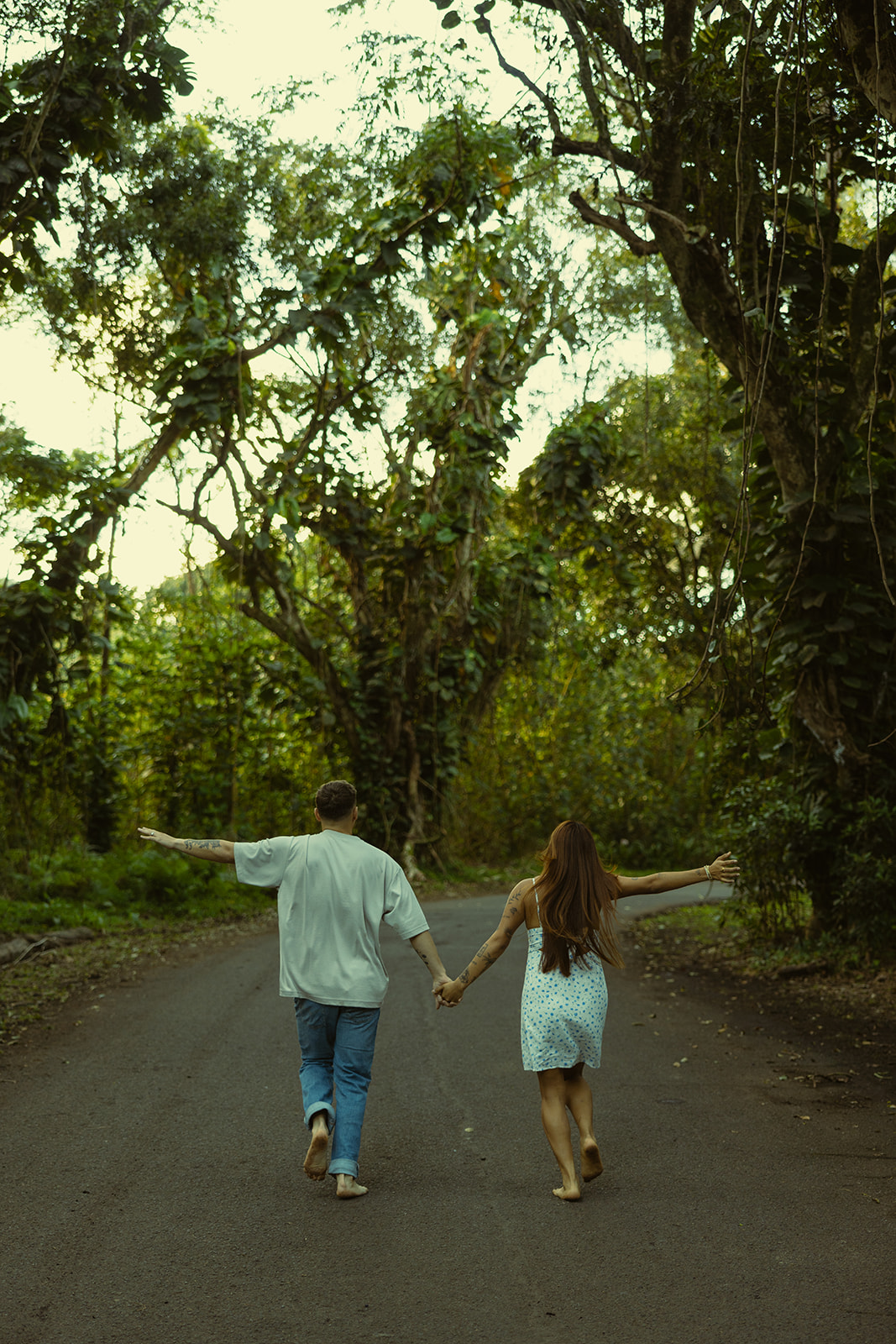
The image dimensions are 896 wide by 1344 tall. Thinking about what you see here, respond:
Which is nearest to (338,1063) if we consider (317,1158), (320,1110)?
(320,1110)

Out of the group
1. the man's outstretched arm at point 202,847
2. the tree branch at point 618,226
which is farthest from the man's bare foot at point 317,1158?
the tree branch at point 618,226

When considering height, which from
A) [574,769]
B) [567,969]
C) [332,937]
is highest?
[574,769]

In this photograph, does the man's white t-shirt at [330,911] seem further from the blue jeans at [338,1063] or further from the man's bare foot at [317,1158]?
the man's bare foot at [317,1158]

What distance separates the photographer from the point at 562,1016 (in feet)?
16.4

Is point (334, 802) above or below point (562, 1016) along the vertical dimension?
above

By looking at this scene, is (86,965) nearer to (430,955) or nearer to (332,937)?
(332,937)

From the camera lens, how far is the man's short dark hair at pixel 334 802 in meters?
5.33

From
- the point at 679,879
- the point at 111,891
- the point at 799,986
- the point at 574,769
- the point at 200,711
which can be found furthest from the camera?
the point at 574,769

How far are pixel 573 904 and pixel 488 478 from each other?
49.8 ft

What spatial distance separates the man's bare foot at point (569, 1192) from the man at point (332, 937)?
878 millimetres

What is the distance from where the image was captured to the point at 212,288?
1655cm

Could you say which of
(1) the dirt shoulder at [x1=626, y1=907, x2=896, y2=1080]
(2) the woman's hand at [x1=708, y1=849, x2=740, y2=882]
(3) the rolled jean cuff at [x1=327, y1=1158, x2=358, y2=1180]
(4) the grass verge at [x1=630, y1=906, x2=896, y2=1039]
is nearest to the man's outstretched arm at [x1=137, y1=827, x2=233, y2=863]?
(3) the rolled jean cuff at [x1=327, y1=1158, x2=358, y2=1180]

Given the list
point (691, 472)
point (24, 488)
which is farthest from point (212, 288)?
point (691, 472)

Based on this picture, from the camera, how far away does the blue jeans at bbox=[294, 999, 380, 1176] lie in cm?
498
